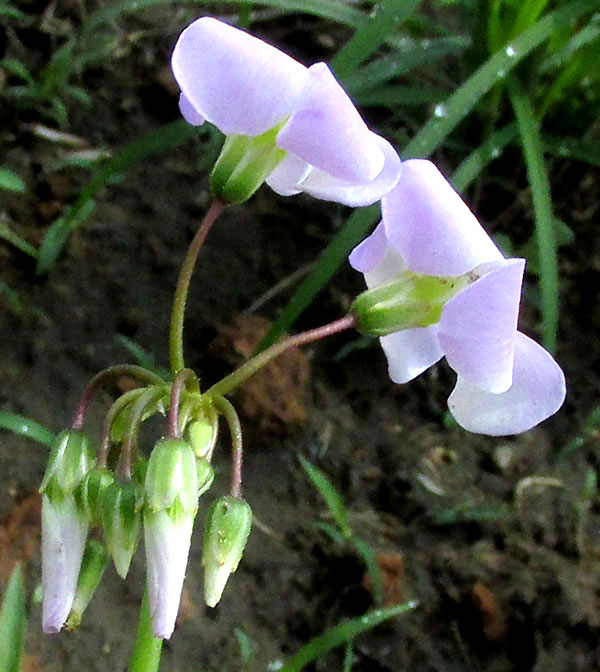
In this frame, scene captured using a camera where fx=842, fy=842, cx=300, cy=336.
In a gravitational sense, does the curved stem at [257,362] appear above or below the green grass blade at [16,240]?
above

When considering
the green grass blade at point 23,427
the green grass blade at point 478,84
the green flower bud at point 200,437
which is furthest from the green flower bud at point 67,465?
the green grass blade at point 478,84

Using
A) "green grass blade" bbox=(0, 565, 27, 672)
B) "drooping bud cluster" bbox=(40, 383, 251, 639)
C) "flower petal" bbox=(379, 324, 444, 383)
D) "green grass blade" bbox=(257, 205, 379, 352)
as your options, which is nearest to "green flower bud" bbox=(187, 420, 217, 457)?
"drooping bud cluster" bbox=(40, 383, 251, 639)

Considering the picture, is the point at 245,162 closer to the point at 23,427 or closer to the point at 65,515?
the point at 65,515

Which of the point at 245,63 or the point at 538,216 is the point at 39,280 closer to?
the point at 538,216

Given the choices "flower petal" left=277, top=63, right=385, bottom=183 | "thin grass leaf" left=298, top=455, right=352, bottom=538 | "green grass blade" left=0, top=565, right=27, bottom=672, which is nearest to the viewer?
"flower petal" left=277, top=63, right=385, bottom=183

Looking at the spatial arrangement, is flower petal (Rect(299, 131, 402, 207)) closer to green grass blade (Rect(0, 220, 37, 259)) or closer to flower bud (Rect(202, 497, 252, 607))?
flower bud (Rect(202, 497, 252, 607))

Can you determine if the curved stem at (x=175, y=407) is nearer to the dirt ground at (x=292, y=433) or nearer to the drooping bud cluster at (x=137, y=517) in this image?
the drooping bud cluster at (x=137, y=517)
